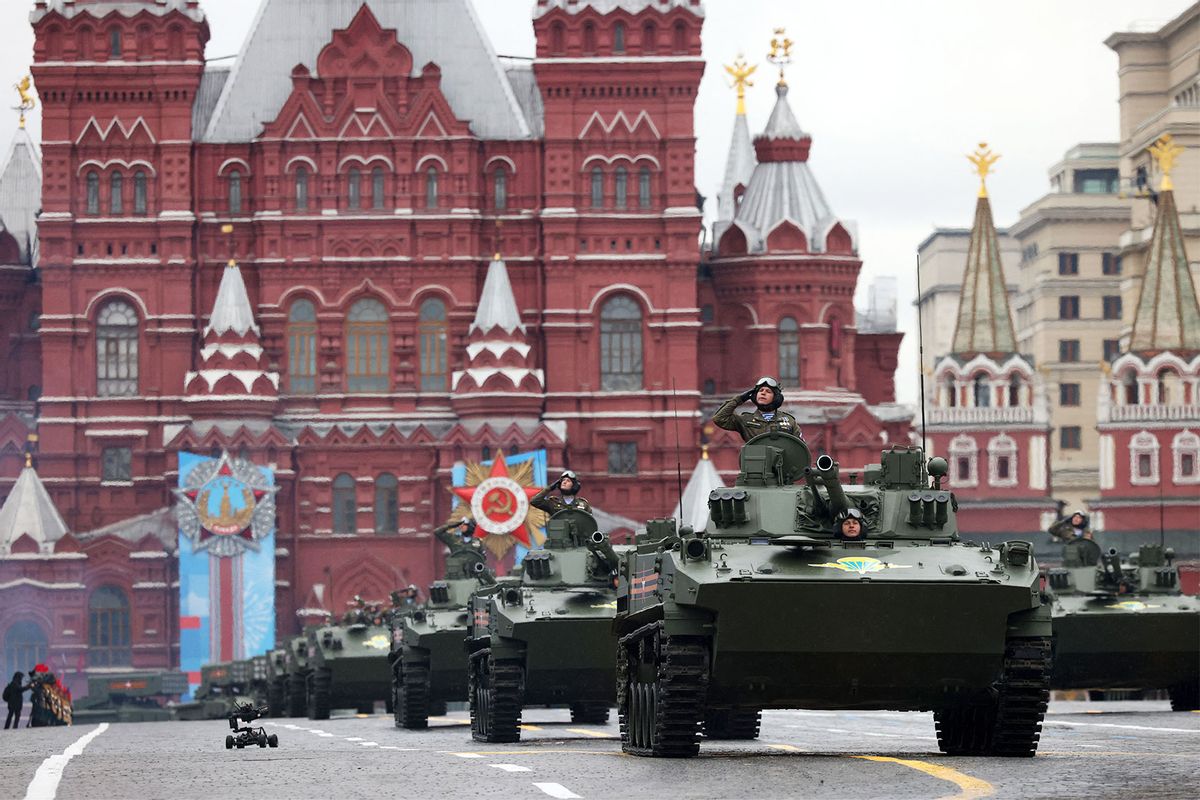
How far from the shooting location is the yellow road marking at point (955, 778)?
1648cm

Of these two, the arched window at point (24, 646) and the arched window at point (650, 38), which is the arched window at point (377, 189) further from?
the arched window at point (24, 646)

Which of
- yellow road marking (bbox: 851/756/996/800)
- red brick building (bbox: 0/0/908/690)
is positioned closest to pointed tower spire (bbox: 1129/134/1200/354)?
red brick building (bbox: 0/0/908/690)

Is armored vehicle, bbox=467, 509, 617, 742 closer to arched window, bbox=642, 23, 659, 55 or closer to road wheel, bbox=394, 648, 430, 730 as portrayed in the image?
road wheel, bbox=394, 648, 430, 730

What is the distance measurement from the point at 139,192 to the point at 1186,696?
45.6 meters

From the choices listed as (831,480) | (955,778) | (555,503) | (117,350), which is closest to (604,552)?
(555,503)

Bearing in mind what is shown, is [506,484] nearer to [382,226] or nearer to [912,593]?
[382,226]

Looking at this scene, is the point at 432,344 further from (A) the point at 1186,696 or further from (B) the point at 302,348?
(A) the point at 1186,696

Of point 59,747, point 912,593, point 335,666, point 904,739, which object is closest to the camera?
point 912,593

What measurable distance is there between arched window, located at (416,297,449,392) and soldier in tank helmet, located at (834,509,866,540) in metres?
55.1

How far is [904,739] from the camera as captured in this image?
1072 inches

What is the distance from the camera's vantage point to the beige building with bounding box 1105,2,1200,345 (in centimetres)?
12688

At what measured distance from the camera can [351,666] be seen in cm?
4338

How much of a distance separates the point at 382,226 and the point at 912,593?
186 ft

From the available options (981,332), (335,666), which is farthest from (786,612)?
(981,332)
